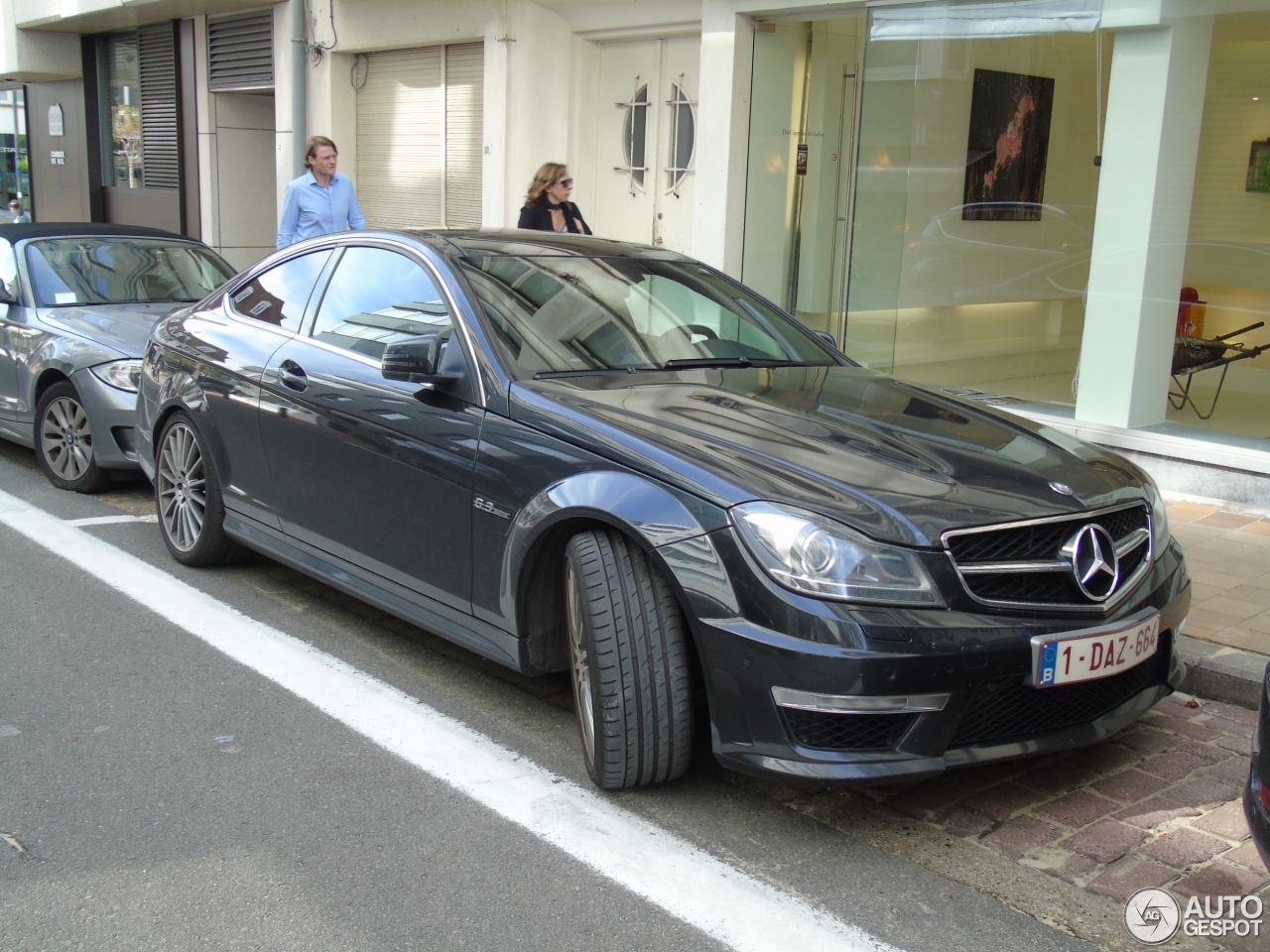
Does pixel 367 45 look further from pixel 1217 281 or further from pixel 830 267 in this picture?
pixel 1217 281

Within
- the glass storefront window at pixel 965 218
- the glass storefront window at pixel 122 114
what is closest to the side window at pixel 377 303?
the glass storefront window at pixel 965 218

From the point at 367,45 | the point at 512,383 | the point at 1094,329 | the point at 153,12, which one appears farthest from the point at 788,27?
the point at 153,12

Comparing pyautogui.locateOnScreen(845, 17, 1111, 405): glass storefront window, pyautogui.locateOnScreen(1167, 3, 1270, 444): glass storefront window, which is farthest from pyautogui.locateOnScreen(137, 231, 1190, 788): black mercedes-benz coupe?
pyautogui.locateOnScreen(845, 17, 1111, 405): glass storefront window

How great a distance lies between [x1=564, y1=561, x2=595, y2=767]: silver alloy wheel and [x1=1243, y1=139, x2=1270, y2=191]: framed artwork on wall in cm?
633

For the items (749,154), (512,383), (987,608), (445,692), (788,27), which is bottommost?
(445,692)

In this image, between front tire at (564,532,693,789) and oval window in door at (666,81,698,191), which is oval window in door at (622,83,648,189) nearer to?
oval window in door at (666,81,698,191)

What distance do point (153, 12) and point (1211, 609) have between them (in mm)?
14511

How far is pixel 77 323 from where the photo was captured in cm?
724

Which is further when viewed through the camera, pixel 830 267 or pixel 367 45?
pixel 367 45

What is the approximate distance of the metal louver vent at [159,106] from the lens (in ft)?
52.5

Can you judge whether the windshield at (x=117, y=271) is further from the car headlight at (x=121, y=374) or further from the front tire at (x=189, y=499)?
the front tire at (x=189, y=499)

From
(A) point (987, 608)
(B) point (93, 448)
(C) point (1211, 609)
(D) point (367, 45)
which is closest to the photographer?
(A) point (987, 608)

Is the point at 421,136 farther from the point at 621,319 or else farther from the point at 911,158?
the point at 621,319

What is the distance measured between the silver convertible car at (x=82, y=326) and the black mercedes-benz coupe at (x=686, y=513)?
6.80 feet
